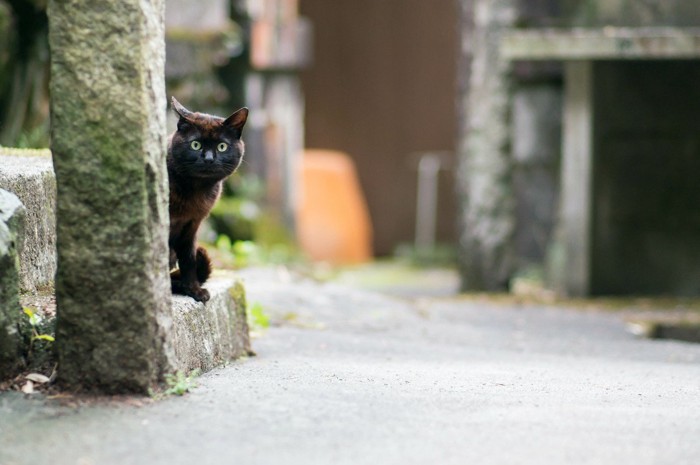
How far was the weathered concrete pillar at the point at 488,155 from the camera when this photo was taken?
8977 millimetres

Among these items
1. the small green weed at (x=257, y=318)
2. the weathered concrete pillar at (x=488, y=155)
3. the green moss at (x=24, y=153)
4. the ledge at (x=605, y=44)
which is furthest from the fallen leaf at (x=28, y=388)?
the weathered concrete pillar at (x=488, y=155)

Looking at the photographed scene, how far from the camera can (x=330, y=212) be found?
13727 millimetres

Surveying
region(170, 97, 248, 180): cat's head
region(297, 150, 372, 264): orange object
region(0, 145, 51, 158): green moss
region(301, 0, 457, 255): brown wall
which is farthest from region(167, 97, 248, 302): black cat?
region(301, 0, 457, 255): brown wall

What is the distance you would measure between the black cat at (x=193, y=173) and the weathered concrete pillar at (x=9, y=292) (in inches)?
32.3

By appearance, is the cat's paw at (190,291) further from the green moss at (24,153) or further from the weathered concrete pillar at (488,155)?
the weathered concrete pillar at (488,155)

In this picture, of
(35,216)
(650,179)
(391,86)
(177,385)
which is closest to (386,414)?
(177,385)

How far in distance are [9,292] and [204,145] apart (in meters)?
1.13

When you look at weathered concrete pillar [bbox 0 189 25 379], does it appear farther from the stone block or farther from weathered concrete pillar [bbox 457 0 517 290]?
weathered concrete pillar [bbox 457 0 517 290]

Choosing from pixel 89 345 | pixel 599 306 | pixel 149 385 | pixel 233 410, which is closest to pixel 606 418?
pixel 233 410

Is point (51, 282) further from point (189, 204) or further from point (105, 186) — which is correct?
point (105, 186)

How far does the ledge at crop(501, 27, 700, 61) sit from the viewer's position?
26.4 ft

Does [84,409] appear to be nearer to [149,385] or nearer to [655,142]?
[149,385]

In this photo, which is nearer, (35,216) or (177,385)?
(177,385)

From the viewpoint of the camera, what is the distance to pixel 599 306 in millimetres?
8414
